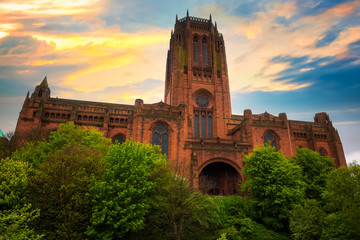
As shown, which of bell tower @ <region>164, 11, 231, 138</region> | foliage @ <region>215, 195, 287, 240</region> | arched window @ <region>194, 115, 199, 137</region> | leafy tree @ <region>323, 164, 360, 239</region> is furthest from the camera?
bell tower @ <region>164, 11, 231, 138</region>

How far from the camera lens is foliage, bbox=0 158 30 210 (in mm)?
16625

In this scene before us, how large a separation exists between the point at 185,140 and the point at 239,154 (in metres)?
9.16

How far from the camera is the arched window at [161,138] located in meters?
35.9

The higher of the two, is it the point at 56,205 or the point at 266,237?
the point at 56,205

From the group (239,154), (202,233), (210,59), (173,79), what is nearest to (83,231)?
(202,233)

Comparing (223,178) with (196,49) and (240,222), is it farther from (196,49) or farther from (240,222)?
(196,49)

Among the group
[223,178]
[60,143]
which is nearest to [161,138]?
[223,178]

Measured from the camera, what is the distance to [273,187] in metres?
25.4

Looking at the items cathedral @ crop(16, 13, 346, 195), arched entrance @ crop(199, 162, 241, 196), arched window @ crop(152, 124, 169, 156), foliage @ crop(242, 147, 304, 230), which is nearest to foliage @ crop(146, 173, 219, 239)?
cathedral @ crop(16, 13, 346, 195)

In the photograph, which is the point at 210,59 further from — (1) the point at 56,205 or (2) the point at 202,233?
(1) the point at 56,205

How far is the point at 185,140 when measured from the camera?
36.2 metres

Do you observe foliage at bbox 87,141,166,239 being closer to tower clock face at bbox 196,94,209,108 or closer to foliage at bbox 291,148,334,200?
foliage at bbox 291,148,334,200

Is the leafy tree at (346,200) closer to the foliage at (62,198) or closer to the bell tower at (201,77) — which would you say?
the foliage at (62,198)

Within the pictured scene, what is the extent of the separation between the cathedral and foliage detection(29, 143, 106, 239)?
13697 millimetres
